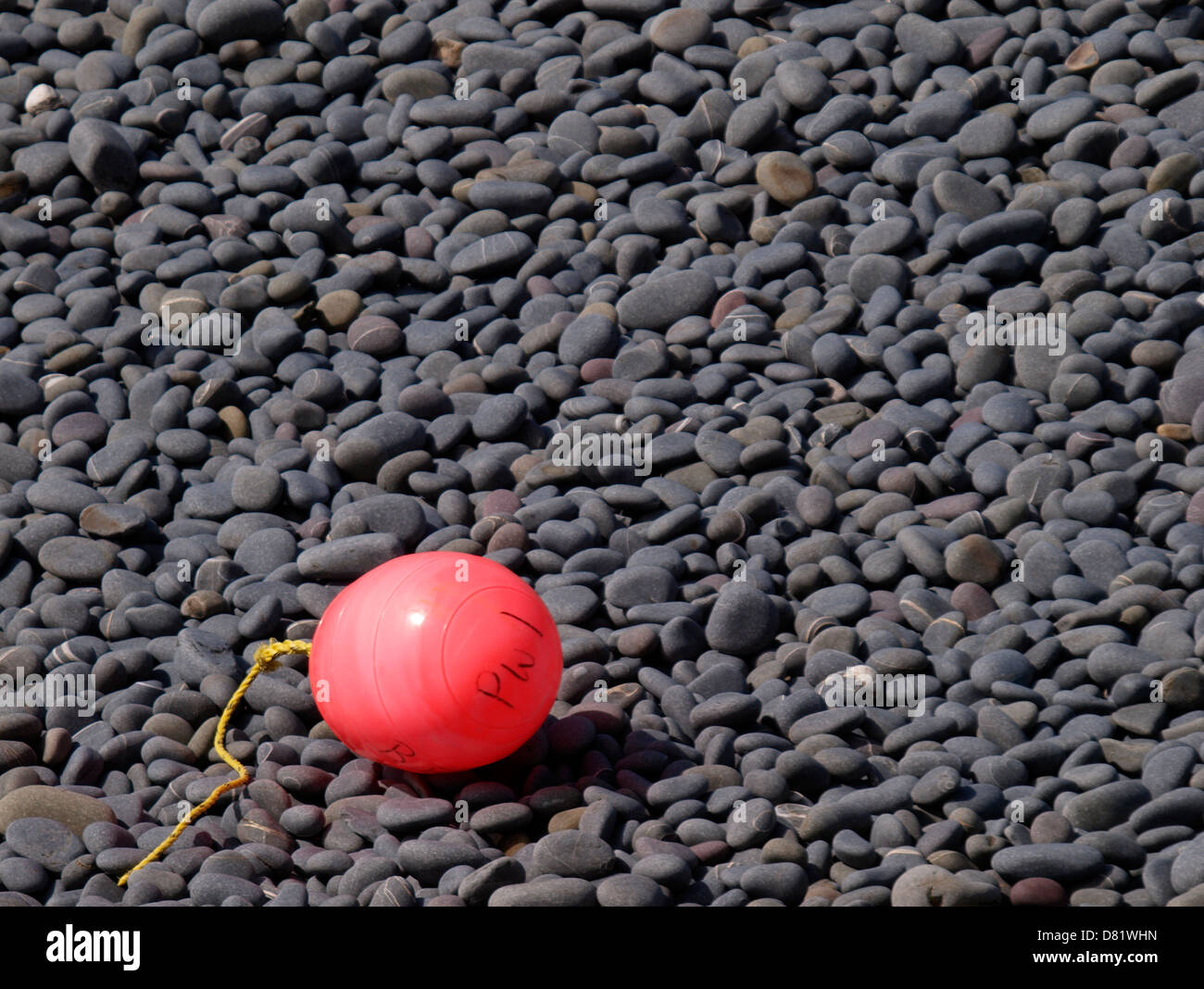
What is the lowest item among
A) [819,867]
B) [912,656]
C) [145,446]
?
[819,867]

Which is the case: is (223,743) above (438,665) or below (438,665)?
below

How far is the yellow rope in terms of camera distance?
11.6ft

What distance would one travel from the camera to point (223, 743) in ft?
12.9

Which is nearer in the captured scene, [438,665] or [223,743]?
[438,665]

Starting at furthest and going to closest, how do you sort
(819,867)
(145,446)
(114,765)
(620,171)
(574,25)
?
(574,25), (620,171), (145,446), (114,765), (819,867)

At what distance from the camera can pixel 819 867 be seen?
3467 mm

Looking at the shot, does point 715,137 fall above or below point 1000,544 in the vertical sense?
above

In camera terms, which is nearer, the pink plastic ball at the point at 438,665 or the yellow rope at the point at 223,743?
the pink plastic ball at the point at 438,665

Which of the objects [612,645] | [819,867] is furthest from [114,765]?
[819,867]

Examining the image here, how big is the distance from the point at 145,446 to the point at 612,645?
1.98 meters

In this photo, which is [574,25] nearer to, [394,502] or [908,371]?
[908,371]

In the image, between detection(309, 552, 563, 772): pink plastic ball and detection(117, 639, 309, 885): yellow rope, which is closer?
detection(309, 552, 563, 772): pink plastic ball

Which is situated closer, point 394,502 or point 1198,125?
point 394,502

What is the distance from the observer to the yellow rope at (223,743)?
355 cm
